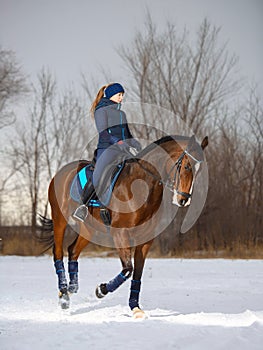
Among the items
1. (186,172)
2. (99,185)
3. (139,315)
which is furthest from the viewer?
(99,185)

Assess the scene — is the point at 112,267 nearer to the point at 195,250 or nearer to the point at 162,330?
the point at 195,250

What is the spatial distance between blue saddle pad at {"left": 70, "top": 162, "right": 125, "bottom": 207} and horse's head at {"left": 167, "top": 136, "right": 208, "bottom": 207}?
0.83m

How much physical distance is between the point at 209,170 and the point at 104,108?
607 inches

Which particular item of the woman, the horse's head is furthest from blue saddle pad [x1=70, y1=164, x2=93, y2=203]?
the horse's head

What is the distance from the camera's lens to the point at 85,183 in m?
7.83

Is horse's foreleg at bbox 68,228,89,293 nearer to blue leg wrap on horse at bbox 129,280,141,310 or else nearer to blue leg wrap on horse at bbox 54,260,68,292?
blue leg wrap on horse at bbox 54,260,68,292

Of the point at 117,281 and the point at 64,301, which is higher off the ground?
the point at 117,281

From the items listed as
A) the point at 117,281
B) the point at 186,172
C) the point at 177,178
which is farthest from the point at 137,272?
the point at 186,172

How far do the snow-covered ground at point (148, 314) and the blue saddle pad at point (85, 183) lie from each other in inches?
55.6

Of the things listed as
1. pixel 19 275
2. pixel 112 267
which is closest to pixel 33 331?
pixel 19 275

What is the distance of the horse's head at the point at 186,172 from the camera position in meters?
6.38

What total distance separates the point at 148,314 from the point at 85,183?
77.7 inches

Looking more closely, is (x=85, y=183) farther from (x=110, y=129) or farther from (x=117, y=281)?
(x=117, y=281)

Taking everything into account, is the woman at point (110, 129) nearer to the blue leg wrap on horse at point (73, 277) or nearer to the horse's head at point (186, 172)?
the horse's head at point (186, 172)
